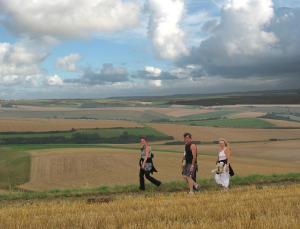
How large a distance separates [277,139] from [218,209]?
232 ft

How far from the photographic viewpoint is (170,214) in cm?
1080

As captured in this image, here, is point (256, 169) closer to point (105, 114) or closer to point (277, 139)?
point (277, 139)

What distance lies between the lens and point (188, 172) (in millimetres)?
16734

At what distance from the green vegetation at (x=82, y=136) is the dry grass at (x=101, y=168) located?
24.2 meters

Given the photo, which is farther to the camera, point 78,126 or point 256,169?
point 78,126

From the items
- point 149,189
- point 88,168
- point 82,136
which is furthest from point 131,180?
point 82,136

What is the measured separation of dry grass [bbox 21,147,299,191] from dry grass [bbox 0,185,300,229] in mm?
23453

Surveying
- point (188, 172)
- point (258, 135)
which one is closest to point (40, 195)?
point (188, 172)

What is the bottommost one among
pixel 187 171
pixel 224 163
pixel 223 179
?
pixel 223 179

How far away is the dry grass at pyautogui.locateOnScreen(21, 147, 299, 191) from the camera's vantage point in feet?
131

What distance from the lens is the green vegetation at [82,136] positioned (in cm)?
8200

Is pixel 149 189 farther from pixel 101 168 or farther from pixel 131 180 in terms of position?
pixel 101 168

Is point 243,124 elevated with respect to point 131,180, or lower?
lower

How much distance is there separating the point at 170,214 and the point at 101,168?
36.4 metres
